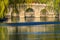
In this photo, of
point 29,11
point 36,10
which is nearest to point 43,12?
point 36,10

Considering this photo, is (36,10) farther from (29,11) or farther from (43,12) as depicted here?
(29,11)

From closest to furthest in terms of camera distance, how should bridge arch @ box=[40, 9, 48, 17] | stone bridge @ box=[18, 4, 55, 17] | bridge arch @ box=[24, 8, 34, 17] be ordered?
stone bridge @ box=[18, 4, 55, 17] < bridge arch @ box=[40, 9, 48, 17] < bridge arch @ box=[24, 8, 34, 17]

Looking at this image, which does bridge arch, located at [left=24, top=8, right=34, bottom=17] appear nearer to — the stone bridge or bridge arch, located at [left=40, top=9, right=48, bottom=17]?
the stone bridge

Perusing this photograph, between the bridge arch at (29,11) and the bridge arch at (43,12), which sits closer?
the bridge arch at (43,12)

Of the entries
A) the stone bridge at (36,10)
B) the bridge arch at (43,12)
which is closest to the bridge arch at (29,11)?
the stone bridge at (36,10)

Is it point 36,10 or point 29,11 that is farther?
point 29,11

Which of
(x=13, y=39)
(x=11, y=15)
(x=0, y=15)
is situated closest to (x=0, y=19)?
(x=0, y=15)

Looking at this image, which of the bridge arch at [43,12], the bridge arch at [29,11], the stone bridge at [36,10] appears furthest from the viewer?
the bridge arch at [29,11]

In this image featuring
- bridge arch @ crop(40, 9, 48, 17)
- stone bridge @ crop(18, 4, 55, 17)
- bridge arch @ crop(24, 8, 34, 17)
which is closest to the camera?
stone bridge @ crop(18, 4, 55, 17)

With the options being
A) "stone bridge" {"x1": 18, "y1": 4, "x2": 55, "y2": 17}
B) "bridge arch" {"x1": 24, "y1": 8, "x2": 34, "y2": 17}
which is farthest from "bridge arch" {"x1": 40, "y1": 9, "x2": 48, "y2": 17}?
"bridge arch" {"x1": 24, "y1": 8, "x2": 34, "y2": 17}

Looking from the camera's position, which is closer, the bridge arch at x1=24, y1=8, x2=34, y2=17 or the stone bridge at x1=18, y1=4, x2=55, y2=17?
the stone bridge at x1=18, y1=4, x2=55, y2=17

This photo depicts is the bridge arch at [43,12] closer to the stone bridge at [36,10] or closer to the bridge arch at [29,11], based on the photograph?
the stone bridge at [36,10]

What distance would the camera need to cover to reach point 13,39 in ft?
61.8

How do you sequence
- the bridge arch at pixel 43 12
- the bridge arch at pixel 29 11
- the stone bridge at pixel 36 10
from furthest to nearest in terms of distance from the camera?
the bridge arch at pixel 29 11 < the bridge arch at pixel 43 12 < the stone bridge at pixel 36 10
